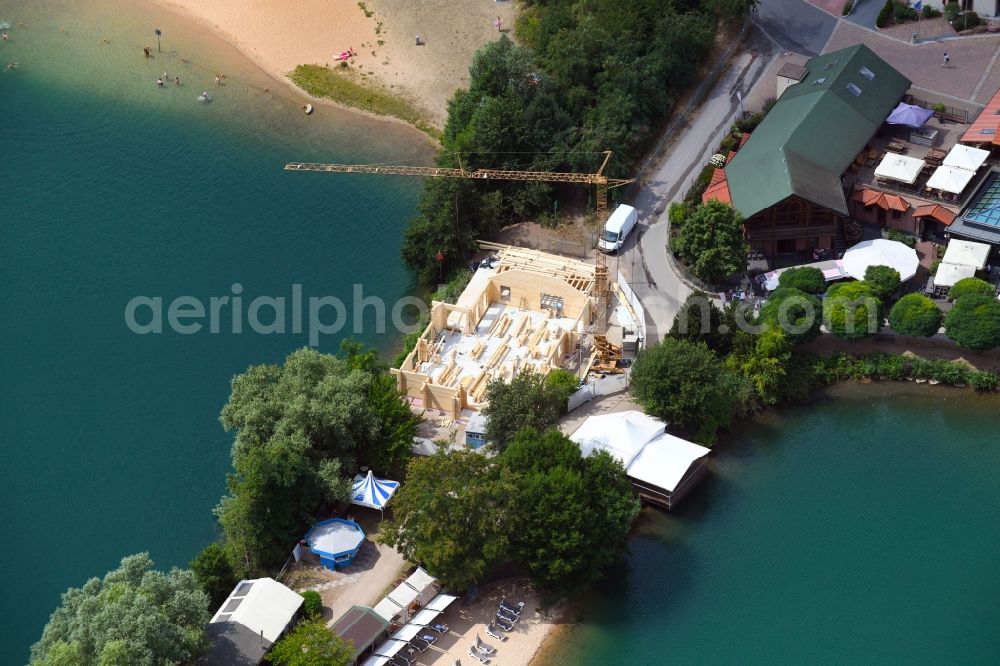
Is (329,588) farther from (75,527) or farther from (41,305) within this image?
(41,305)

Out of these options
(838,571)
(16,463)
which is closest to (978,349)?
(838,571)

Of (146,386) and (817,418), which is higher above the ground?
(817,418)

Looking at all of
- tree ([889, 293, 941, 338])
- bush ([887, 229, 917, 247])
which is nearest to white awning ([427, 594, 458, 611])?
tree ([889, 293, 941, 338])

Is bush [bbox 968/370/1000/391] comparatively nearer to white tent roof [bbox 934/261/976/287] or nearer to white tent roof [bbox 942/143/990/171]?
white tent roof [bbox 934/261/976/287]

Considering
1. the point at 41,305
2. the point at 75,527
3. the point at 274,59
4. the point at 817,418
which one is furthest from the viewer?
the point at 274,59

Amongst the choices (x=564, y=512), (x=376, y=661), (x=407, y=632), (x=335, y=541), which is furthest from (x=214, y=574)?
(x=564, y=512)

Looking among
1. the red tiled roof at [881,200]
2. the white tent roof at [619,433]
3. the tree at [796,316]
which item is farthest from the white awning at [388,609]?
the red tiled roof at [881,200]
